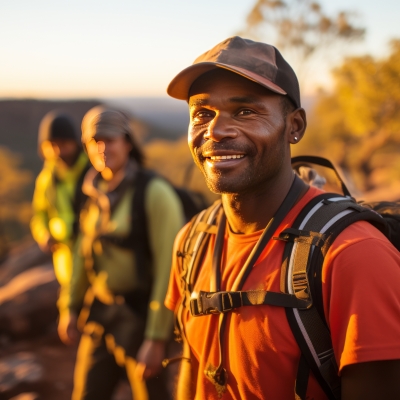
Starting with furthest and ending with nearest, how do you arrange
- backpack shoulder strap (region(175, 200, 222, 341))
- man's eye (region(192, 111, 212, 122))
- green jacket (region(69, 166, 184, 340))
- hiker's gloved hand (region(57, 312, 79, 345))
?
hiker's gloved hand (region(57, 312, 79, 345))
green jacket (region(69, 166, 184, 340))
backpack shoulder strap (region(175, 200, 222, 341))
man's eye (region(192, 111, 212, 122))

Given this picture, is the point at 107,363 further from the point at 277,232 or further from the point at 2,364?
the point at 2,364

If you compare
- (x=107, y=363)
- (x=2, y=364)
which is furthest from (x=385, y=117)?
(x=107, y=363)

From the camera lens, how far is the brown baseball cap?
160 centimetres

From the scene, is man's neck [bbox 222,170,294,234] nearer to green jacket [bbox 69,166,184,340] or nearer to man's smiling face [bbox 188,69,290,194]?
man's smiling face [bbox 188,69,290,194]

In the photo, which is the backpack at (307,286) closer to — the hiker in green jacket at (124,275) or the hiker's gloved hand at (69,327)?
the hiker in green jacket at (124,275)

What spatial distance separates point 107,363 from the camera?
295 cm

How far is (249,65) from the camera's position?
162 cm

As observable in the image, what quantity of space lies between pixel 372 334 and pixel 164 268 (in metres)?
1.72

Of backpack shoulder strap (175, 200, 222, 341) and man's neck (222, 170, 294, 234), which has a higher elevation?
man's neck (222, 170, 294, 234)

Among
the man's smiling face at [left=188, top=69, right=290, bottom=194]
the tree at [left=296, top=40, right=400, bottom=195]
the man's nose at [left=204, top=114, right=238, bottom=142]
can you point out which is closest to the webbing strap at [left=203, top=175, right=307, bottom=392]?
the man's smiling face at [left=188, top=69, right=290, bottom=194]

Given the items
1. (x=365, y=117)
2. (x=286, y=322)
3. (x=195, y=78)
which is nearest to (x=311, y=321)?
(x=286, y=322)

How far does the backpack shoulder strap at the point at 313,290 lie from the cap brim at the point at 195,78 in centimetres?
48

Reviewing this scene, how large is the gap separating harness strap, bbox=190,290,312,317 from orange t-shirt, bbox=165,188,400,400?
0.03 meters

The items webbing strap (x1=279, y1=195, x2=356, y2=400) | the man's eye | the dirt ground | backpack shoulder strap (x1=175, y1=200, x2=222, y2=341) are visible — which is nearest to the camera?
webbing strap (x1=279, y1=195, x2=356, y2=400)
